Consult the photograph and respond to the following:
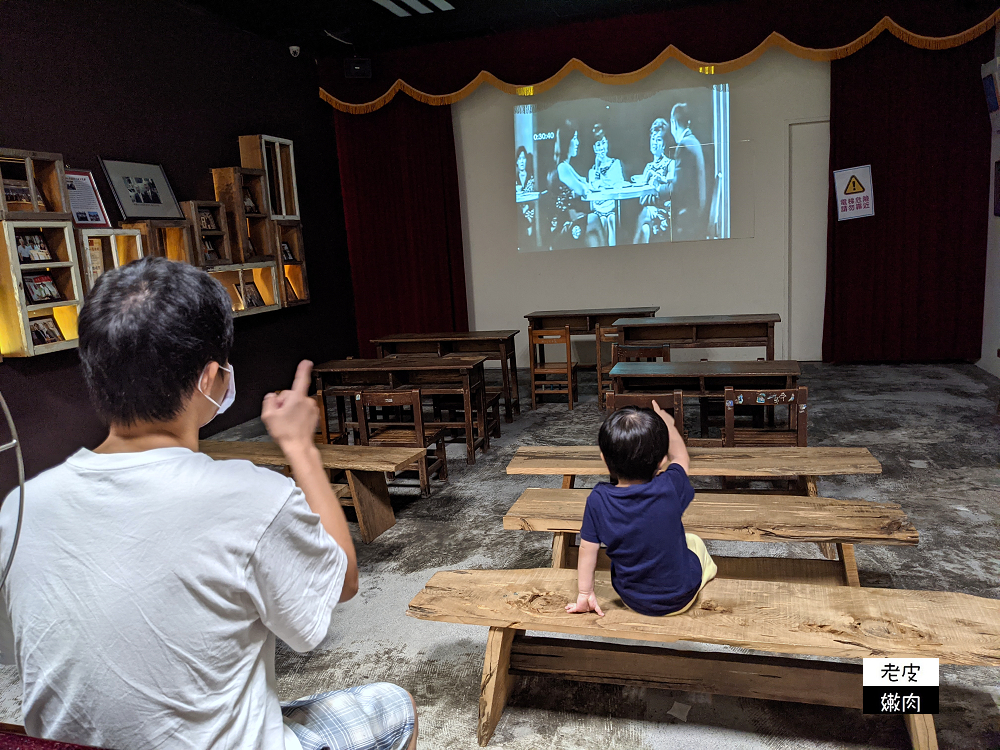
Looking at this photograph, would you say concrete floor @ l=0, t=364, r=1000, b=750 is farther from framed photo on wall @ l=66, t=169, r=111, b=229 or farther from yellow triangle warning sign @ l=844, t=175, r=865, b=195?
framed photo on wall @ l=66, t=169, r=111, b=229

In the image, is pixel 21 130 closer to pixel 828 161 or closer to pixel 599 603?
pixel 599 603

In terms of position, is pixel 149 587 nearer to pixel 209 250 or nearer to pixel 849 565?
pixel 849 565

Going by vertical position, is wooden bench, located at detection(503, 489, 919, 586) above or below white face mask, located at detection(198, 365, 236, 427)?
below

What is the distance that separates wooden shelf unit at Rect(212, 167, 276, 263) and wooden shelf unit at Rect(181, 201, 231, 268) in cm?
11

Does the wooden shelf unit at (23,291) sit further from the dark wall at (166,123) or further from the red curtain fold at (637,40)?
the red curtain fold at (637,40)

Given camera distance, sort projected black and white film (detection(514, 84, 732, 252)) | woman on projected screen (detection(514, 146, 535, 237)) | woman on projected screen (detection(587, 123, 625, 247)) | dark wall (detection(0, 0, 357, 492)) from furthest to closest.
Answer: woman on projected screen (detection(514, 146, 535, 237)), woman on projected screen (detection(587, 123, 625, 247)), projected black and white film (detection(514, 84, 732, 252)), dark wall (detection(0, 0, 357, 492))

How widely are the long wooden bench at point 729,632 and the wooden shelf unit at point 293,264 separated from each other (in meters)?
4.99

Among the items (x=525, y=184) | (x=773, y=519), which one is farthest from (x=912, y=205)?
(x=773, y=519)

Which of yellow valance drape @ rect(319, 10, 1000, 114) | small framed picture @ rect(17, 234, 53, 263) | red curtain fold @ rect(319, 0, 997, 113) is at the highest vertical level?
red curtain fold @ rect(319, 0, 997, 113)

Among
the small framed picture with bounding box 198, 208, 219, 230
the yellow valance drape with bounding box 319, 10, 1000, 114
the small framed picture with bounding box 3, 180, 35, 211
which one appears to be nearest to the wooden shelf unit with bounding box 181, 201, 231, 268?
the small framed picture with bounding box 198, 208, 219, 230

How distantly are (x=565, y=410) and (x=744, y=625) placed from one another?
4.02 metres

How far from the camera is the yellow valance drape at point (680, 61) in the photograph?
5855 mm

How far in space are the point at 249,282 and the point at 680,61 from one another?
14.4 feet

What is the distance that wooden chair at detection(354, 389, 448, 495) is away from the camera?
12.5 feet
